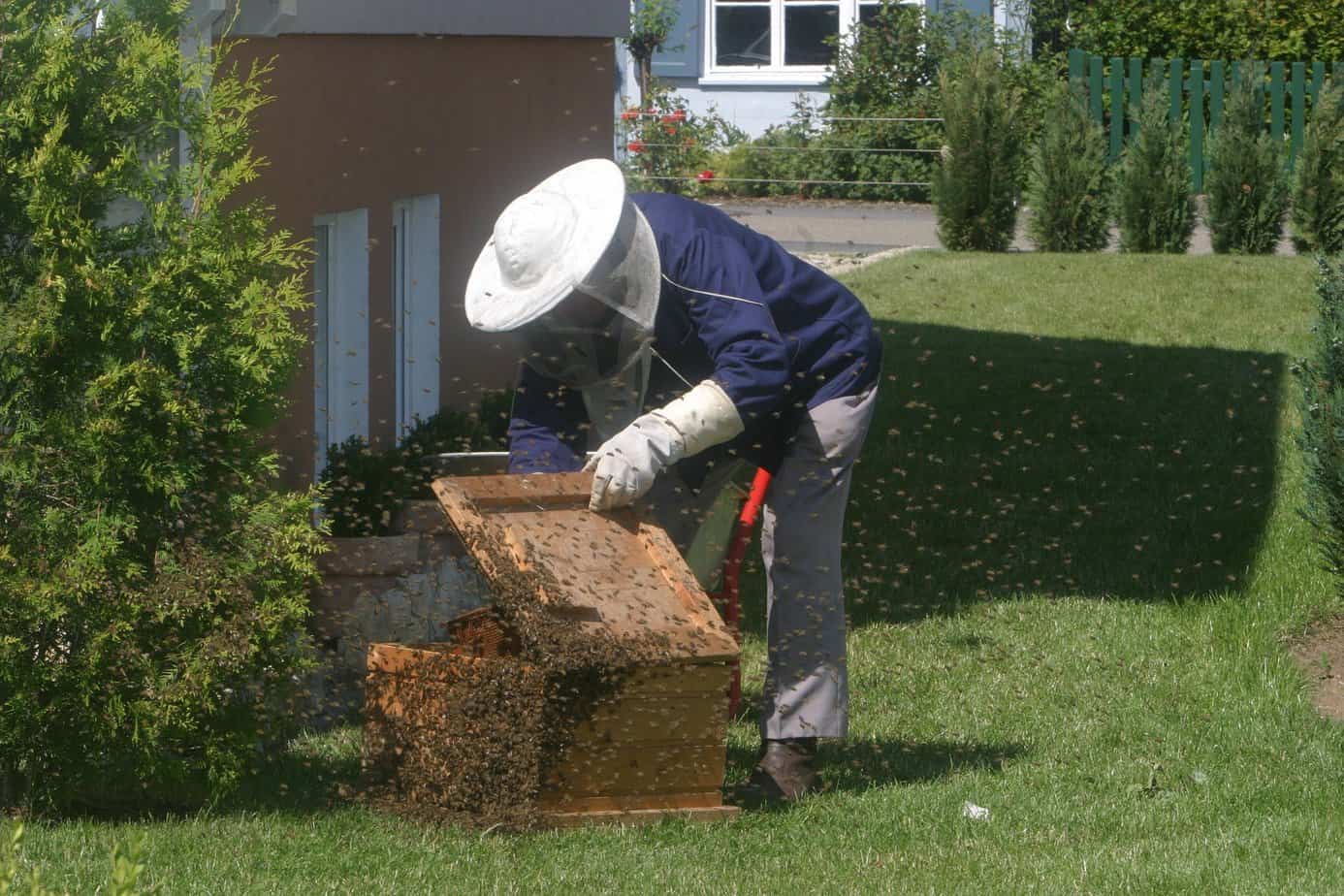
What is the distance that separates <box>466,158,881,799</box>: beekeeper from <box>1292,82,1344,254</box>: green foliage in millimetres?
11559

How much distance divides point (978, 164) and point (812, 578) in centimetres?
1160

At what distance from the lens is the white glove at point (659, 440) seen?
4.39 m

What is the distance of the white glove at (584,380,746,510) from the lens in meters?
4.39

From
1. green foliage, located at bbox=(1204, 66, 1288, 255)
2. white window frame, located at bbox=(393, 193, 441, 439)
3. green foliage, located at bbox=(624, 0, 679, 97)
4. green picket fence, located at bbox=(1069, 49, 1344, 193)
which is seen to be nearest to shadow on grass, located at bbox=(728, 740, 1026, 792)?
white window frame, located at bbox=(393, 193, 441, 439)

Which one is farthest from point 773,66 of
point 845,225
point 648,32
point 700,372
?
point 700,372

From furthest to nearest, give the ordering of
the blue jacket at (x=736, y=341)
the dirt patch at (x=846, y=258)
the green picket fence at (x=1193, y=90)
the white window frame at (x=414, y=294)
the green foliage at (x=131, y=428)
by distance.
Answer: the green picket fence at (x=1193, y=90)
the dirt patch at (x=846, y=258)
the white window frame at (x=414, y=294)
the blue jacket at (x=736, y=341)
the green foliage at (x=131, y=428)

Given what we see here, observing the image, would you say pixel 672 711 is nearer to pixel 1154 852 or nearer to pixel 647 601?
pixel 647 601

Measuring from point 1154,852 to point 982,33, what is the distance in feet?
62.3

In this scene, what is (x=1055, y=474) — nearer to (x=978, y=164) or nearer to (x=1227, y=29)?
(x=978, y=164)

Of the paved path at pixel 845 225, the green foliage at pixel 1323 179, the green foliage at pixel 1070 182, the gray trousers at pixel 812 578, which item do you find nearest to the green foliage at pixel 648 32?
the paved path at pixel 845 225

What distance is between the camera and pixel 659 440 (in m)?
4.39

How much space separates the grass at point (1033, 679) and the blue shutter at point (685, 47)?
459 inches

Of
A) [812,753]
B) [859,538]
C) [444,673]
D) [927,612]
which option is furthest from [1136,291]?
[444,673]

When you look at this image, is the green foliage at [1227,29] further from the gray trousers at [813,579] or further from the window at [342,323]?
the gray trousers at [813,579]
